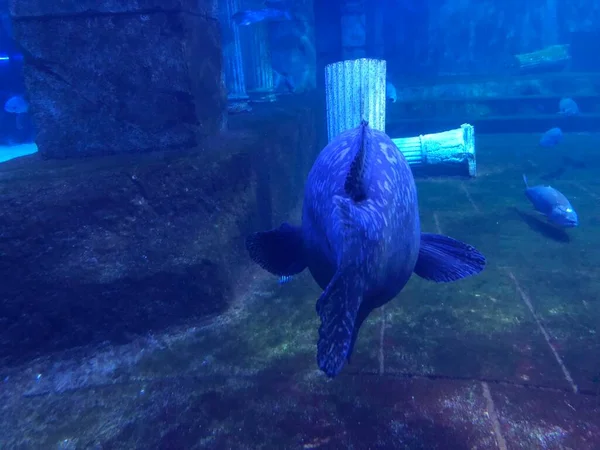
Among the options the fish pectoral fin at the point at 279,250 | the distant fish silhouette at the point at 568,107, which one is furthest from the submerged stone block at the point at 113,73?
the distant fish silhouette at the point at 568,107

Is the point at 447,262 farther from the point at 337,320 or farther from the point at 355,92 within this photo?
the point at 355,92

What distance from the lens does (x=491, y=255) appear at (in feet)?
17.9

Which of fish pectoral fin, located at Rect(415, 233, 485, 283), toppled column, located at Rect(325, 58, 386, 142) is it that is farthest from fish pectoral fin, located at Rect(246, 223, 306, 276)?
toppled column, located at Rect(325, 58, 386, 142)

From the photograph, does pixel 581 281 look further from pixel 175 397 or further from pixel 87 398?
pixel 87 398

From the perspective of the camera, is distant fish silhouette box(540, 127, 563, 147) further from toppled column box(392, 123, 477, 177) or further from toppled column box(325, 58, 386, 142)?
toppled column box(325, 58, 386, 142)

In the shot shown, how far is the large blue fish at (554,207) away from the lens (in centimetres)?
591

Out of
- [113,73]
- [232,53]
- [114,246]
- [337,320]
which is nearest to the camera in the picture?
[337,320]

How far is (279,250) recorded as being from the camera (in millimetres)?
3141

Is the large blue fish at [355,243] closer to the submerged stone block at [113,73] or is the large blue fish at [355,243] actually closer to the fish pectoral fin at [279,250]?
the fish pectoral fin at [279,250]

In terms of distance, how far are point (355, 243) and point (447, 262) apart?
1423 millimetres

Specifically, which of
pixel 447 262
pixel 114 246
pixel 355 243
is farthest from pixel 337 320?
pixel 114 246

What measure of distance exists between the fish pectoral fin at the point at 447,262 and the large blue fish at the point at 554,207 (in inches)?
157

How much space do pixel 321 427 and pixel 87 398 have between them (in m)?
2.22

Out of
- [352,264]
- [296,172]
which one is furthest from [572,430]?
[296,172]
